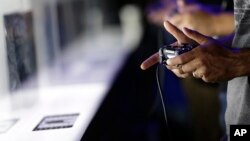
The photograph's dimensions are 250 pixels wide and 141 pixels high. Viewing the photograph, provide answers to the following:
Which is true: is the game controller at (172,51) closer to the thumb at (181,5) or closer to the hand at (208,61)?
the hand at (208,61)

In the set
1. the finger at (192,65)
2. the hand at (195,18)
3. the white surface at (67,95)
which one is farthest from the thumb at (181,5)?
the finger at (192,65)

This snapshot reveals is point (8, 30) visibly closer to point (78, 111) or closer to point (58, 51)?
point (78, 111)

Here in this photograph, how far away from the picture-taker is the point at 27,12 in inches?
43.3

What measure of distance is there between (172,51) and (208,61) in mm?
69

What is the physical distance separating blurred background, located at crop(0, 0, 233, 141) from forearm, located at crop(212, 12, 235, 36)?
0.01 metres

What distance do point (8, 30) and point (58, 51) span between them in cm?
66

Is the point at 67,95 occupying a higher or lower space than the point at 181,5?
lower

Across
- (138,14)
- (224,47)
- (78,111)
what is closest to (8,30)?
(78,111)

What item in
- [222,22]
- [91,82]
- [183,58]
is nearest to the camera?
[183,58]

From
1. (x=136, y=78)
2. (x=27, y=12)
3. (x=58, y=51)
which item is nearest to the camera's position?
(x=27, y=12)

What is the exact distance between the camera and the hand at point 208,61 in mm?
717

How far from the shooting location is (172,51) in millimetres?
734

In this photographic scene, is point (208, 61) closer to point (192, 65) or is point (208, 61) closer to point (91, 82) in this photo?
point (192, 65)

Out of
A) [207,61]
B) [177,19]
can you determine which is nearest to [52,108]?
[177,19]
